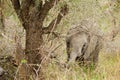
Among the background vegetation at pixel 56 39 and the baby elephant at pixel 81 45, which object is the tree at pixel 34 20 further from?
the baby elephant at pixel 81 45

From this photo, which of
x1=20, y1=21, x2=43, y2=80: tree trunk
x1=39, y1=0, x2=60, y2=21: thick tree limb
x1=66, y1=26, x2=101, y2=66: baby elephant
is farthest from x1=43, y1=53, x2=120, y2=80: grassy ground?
x1=39, y1=0, x2=60, y2=21: thick tree limb

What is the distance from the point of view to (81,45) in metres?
7.75

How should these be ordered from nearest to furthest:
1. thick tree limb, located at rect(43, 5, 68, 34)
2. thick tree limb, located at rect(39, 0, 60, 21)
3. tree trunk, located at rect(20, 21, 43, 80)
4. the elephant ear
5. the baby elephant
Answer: thick tree limb, located at rect(39, 0, 60, 21)
thick tree limb, located at rect(43, 5, 68, 34)
tree trunk, located at rect(20, 21, 43, 80)
the baby elephant
the elephant ear

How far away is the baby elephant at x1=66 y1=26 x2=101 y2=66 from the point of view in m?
7.38

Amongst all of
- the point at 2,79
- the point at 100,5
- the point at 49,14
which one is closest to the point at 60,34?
A: the point at 49,14

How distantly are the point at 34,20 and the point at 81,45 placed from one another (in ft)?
6.34

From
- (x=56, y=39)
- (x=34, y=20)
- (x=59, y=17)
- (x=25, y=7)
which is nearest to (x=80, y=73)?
(x=56, y=39)

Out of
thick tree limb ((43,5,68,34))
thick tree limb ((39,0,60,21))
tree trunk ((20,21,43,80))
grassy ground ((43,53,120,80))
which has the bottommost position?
grassy ground ((43,53,120,80))

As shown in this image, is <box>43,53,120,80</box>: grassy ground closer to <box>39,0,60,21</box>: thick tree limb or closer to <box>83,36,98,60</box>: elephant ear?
<box>83,36,98,60</box>: elephant ear

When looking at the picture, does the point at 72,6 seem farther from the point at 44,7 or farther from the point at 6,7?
the point at 6,7

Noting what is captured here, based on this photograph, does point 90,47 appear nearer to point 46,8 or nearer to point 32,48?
point 32,48

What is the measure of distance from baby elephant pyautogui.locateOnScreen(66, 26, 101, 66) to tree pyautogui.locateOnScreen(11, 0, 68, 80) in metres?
1.03

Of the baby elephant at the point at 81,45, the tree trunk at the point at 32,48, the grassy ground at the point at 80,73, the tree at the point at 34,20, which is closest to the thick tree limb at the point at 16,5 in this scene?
the tree at the point at 34,20

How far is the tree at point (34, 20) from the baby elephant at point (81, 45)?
1.03m
